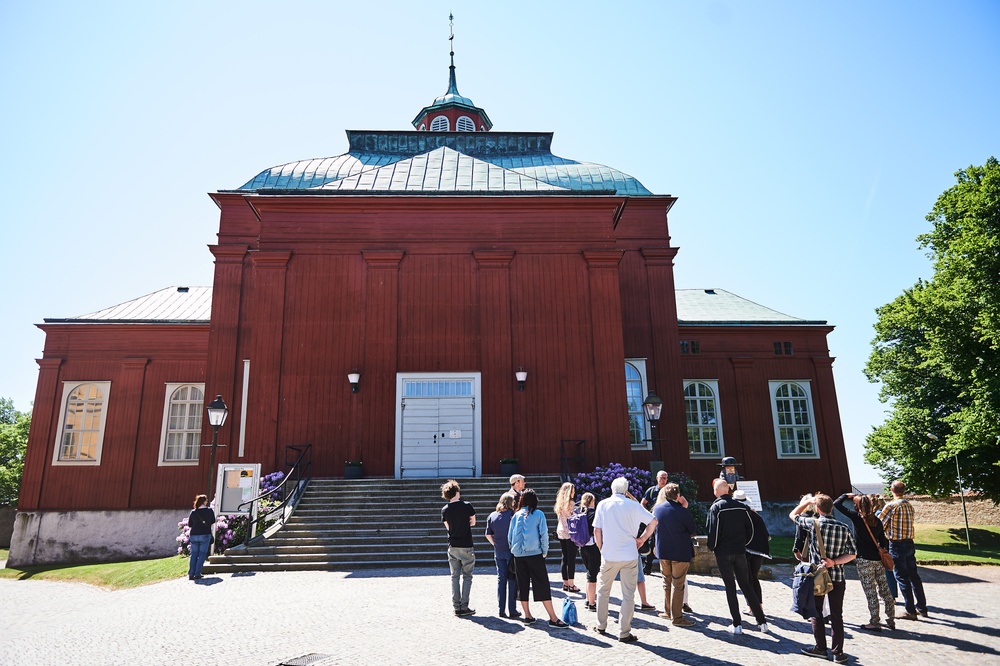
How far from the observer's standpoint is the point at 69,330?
A: 21.9 metres

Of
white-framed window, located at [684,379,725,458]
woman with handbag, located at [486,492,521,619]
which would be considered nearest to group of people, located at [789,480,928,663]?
woman with handbag, located at [486,492,521,619]

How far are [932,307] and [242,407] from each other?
20.8m

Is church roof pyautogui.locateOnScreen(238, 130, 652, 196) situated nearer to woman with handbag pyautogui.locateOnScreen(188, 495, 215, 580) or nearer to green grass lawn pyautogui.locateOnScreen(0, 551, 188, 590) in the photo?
woman with handbag pyautogui.locateOnScreen(188, 495, 215, 580)

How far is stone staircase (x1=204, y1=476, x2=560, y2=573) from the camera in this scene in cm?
1159

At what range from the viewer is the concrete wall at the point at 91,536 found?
64.4ft

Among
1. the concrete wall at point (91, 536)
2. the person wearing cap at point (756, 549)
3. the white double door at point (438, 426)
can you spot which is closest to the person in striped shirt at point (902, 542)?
the person wearing cap at point (756, 549)

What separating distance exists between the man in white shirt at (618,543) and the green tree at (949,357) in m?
14.8

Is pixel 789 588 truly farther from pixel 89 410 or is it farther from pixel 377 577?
pixel 89 410

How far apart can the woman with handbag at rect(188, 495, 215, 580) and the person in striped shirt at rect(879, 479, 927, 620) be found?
1061 cm

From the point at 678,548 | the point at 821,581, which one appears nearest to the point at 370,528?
the point at 678,548

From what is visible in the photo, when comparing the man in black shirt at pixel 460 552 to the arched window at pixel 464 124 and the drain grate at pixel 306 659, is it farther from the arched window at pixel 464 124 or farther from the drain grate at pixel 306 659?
the arched window at pixel 464 124

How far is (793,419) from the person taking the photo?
22.6m

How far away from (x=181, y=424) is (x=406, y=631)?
1736 cm

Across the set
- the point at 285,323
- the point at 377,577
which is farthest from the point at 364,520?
the point at 285,323
